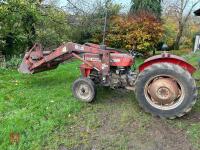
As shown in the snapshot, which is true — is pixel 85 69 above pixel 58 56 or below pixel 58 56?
below

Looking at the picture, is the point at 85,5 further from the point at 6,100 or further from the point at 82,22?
the point at 6,100

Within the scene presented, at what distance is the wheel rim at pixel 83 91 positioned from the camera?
20.1ft

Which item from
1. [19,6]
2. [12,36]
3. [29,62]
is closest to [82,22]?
[12,36]

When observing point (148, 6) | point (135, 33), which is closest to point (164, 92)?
point (135, 33)

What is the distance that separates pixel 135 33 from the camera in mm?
17141

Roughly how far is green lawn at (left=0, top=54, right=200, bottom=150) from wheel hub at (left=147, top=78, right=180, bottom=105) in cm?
35

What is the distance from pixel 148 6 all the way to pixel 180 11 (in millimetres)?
8740

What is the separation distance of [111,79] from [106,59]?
41 cm

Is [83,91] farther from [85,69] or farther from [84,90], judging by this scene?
[85,69]

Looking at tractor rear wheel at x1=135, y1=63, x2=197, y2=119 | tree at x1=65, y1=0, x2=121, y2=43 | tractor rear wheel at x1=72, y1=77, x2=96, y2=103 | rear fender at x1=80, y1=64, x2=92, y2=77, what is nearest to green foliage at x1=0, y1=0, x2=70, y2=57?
tree at x1=65, y1=0, x2=121, y2=43

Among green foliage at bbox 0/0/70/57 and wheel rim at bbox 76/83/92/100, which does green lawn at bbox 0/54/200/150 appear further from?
green foliage at bbox 0/0/70/57

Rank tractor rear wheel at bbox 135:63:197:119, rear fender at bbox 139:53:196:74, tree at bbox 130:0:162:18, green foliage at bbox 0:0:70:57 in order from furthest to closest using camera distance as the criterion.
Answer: tree at bbox 130:0:162:18, green foliage at bbox 0:0:70:57, rear fender at bbox 139:53:196:74, tractor rear wheel at bbox 135:63:197:119

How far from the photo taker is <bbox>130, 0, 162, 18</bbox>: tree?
21725mm

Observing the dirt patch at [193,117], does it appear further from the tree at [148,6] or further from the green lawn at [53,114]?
the tree at [148,6]
